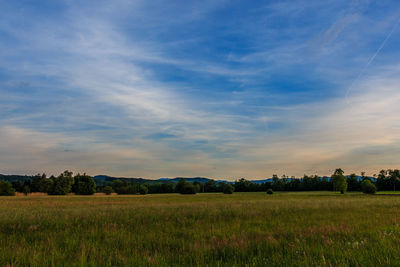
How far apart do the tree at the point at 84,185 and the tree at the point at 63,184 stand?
106 inches

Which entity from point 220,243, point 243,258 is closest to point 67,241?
point 220,243

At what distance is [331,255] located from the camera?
18.5 ft

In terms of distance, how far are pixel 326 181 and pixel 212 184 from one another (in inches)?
2170

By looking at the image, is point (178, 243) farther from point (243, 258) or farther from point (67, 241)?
point (67, 241)

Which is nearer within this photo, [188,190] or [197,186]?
[188,190]

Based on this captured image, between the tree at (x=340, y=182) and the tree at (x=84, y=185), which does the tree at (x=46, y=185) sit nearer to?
the tree at (x=84, y=185)

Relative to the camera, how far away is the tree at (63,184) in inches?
3877

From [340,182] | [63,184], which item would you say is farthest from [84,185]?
[340,182]

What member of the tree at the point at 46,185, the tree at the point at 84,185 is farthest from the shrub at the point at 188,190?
the tree at the point at 46,185

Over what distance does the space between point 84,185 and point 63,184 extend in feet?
26.6

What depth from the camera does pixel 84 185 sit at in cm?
10719

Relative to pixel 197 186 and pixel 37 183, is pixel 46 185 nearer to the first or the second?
pixel 37 183

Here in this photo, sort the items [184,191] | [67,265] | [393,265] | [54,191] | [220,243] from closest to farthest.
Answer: [393,265], [67,265], [220,243], [54,191], [184,191]

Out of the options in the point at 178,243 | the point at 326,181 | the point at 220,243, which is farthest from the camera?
the point at 326,181
